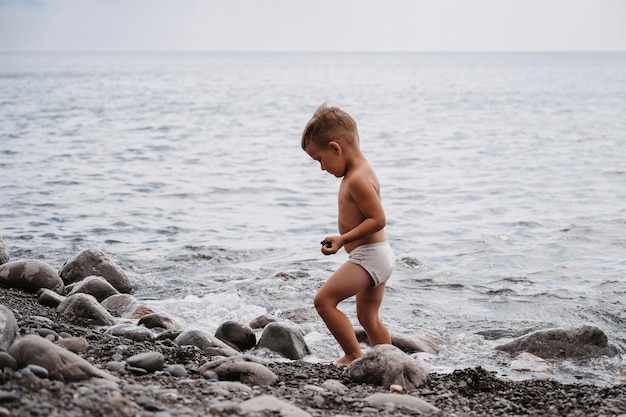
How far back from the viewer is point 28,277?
7574 mm

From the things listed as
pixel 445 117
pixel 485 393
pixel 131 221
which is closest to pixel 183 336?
pixel 485 393

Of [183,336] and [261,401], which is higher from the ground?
[261,401]

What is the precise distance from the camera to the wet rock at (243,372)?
459 cm

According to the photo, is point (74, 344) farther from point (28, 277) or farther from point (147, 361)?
point (28, 277)

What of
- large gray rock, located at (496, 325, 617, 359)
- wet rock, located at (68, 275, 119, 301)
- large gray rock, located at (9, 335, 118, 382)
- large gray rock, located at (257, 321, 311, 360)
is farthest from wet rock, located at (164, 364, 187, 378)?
wet rock, located at (68, 275, 119, 301)

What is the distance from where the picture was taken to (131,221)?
11961 millimetres

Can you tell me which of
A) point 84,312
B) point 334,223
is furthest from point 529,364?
point 334,223

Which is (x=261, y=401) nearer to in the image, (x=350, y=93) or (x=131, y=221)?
(x=131, y=221)

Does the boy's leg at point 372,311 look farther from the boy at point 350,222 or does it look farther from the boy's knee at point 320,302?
the boy's knee at point 320,302

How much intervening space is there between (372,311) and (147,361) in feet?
5.46

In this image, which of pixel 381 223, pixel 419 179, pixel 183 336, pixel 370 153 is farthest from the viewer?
pixel 370 153

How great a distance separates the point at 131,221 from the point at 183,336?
21.2 feet

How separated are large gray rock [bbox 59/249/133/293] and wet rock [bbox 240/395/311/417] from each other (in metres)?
4.72

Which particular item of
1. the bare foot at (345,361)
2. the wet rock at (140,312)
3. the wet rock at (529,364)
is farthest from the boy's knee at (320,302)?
the wet rock at (140,312)
